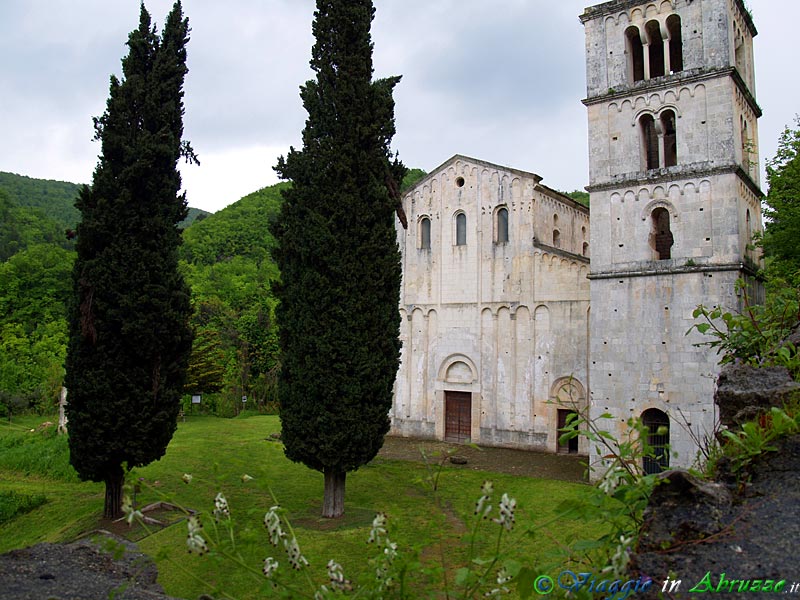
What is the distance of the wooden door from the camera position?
22.5 meters

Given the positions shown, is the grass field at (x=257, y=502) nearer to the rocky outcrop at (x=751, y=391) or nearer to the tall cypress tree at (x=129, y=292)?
the tall cypress tree at (x=129, y=292)

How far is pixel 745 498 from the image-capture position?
3299 millimetres

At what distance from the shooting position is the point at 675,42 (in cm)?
1788

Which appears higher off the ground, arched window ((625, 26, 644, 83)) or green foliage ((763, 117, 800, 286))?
arched window ((625, 26, 644, 83))

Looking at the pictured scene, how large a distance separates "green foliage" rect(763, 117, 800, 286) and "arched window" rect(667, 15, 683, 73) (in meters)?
3.74

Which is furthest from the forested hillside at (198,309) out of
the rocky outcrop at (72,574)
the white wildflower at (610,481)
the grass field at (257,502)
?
the white wildflower at (610,481)

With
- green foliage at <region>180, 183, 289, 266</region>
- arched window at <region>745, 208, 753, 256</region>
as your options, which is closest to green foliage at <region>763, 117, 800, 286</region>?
arched window at <region>745, 208, 753, 256</region>

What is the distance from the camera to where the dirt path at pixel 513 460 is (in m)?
18.0

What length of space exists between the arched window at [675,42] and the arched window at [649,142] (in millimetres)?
1712

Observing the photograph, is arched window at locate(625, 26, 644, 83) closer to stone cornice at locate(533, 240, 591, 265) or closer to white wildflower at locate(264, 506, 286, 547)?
stone cornice at locate(533, 240, 591, 265)

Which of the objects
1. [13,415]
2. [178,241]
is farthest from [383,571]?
[13,415]

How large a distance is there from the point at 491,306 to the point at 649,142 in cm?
790

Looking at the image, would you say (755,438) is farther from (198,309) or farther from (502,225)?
(198,309)

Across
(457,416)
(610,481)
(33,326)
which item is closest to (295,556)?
(610,481)
